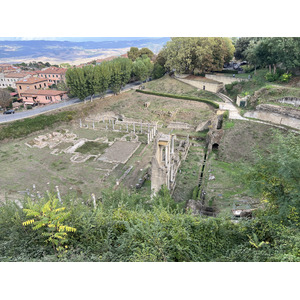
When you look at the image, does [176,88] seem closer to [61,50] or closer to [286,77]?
[286,77]

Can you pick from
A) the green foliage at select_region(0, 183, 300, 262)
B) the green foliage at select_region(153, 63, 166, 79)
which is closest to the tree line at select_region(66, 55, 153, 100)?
the green foliage at select_region(153, 63, 166, 79)

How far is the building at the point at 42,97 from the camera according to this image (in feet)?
148

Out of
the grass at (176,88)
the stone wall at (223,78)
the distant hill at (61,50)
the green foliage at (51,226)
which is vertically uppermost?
the distant hill at (61,50)

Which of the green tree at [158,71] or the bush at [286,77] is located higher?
the green tree at [158,71]

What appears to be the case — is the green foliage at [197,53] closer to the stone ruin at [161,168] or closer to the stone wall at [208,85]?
the stone wall at [208,85]

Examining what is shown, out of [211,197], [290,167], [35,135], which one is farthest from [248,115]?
[35,135]

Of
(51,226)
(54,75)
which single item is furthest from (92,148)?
(54,75)

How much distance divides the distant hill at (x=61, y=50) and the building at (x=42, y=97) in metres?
73.3

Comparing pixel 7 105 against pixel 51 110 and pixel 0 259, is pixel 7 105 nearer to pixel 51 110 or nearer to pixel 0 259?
pixel 51 110

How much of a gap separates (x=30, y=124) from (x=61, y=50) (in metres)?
153

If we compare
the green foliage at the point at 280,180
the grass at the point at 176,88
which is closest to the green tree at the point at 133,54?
the grass at the point at 176,88

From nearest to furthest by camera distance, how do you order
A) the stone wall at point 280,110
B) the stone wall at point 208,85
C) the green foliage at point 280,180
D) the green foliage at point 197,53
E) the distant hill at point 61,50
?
the green foliage at point 280,180, the stone wall at point 280,110, the stone wall at point 208,85, the green foliage at point 197,53, the distant hill at point 61,50

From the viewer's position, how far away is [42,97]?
4562cm

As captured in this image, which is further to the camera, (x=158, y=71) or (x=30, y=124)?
(x=158, y=71)
